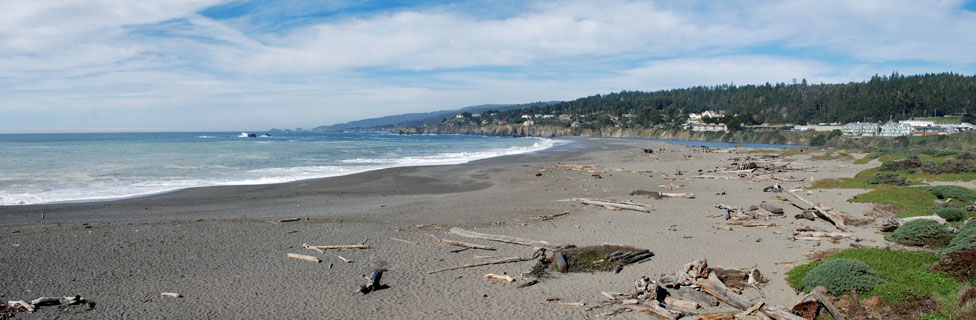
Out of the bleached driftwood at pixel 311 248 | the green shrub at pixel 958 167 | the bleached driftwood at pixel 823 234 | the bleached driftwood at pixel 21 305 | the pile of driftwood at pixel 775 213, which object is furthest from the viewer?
the green shrub at pixel 958 167

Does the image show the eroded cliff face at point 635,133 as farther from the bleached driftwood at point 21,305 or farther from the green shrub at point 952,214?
the bleached driftwood at point 21,305

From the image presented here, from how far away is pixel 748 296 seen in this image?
7059 millimetres

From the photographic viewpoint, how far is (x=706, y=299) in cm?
680

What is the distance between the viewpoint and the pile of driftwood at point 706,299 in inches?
242

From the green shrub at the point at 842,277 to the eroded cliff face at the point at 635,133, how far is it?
9071 centimetres

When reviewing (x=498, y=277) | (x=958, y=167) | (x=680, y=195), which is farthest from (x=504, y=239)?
(x=958, y=167)

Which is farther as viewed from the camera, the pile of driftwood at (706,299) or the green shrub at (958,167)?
the green shrub at (958,167)

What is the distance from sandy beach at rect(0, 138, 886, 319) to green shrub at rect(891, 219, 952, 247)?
2.00 feet

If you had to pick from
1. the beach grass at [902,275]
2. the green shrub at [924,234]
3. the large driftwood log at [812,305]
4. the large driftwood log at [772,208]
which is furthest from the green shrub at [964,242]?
the large driftwood log at [772,208]

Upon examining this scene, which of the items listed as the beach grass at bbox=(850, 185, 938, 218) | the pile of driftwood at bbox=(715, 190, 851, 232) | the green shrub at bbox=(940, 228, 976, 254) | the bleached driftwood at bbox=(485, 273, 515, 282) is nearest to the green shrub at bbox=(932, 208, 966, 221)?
the beach grass at bbox=(850, 185, 938, 218)

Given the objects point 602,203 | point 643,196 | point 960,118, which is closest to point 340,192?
point 602,203

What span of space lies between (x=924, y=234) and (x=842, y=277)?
4.20 metres

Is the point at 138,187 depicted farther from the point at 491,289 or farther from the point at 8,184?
the point at 491,289

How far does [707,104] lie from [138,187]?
183644mm
